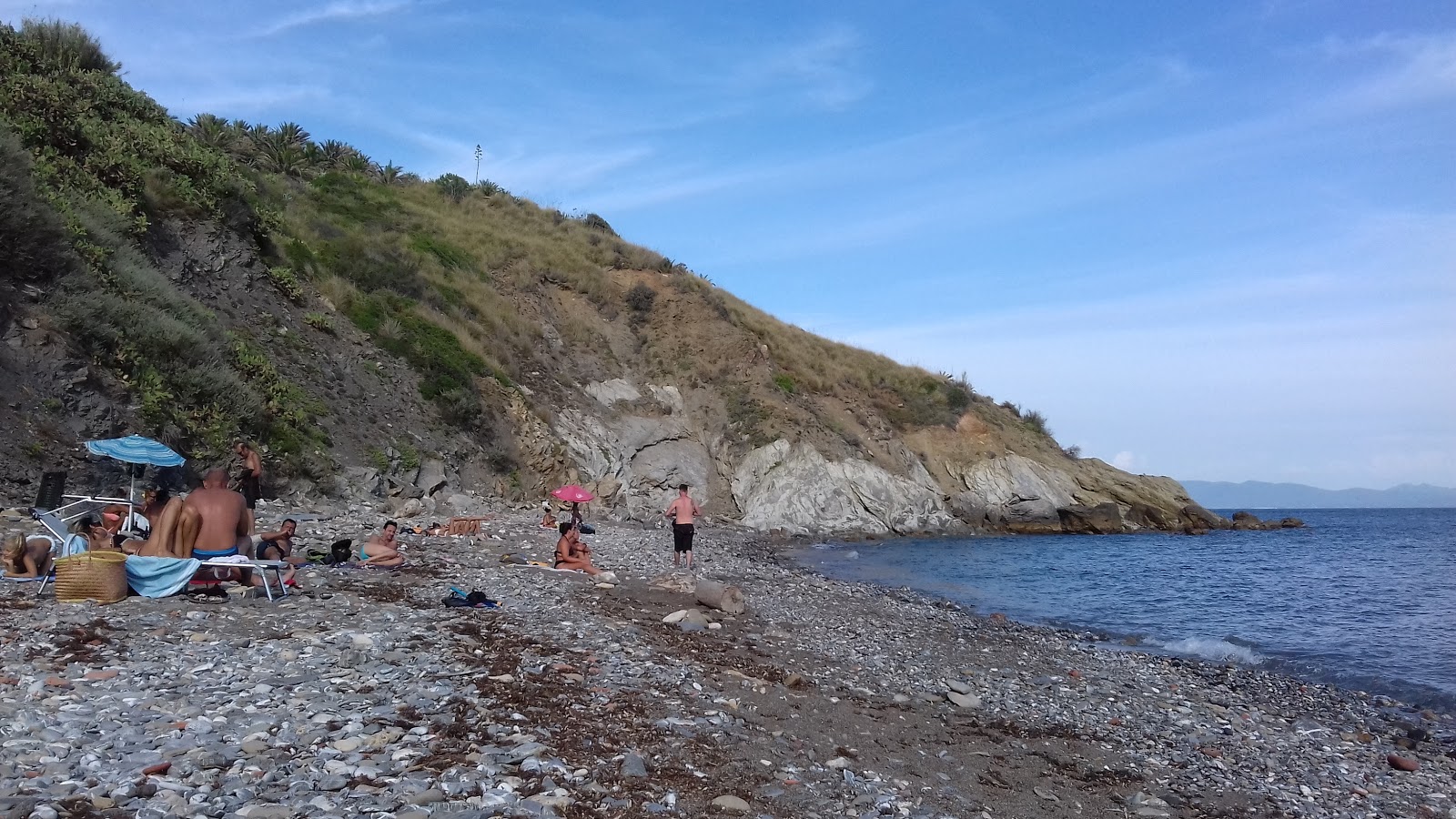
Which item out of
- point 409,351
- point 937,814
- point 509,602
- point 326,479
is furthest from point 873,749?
point 409,351

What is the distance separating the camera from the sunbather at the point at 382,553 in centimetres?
1335

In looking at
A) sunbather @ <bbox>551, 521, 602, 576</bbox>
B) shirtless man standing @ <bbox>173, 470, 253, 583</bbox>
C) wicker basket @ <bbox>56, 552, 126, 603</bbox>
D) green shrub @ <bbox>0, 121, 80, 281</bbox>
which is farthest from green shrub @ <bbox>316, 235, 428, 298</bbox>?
wicker basket @ <bbox>56, 552, 126, 603</bbox>

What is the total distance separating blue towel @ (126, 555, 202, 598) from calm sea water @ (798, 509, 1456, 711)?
1550 centimetres

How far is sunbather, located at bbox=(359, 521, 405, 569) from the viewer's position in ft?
43.8

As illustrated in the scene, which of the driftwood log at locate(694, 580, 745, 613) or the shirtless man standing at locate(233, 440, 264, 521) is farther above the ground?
the shirtless man standing at locate(233, 440, 264, 521)

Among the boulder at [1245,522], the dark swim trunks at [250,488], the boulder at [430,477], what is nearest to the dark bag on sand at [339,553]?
the dark swim trunks at [250,488]

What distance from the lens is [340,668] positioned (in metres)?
7.54

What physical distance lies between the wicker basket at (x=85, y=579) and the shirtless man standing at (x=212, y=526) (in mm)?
1008

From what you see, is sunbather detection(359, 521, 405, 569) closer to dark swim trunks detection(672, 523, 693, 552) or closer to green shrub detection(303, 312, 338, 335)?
dark swim trunks detection(672, 523, 693, 552)

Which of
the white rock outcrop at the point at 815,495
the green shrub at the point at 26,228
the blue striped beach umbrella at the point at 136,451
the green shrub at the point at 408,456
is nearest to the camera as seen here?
the blue striped beach umbrella at the point at 136,451

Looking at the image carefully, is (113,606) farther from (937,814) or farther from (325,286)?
(325,286)

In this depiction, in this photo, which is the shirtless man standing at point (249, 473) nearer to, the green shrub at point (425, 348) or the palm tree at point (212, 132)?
the green shrub at point (425, 348)

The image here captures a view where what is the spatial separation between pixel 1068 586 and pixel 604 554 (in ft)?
43.6

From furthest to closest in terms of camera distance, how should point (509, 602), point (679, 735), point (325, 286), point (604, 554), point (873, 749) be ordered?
point (325, 286) < point (604, 554) < point (509, 602) < point (873, 749) < point (679, 735)
